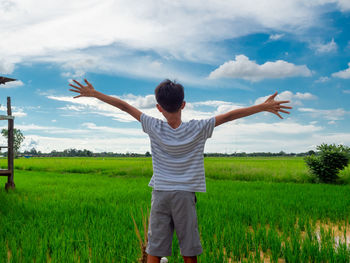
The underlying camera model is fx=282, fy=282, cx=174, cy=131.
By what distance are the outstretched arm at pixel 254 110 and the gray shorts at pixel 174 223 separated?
68cm

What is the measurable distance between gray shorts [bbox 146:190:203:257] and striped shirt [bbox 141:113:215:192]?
2.9 inches

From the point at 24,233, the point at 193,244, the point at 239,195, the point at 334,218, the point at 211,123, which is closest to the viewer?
the point at 193,244

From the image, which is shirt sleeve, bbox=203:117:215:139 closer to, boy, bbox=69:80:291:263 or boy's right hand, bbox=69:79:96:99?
boy, bbox=69:80:291:263

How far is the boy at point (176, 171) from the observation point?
224 centimetres

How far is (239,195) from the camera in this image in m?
7.95

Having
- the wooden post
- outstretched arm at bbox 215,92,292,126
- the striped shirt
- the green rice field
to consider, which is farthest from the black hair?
the wooden post

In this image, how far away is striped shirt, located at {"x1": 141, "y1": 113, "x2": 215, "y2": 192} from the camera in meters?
2.27

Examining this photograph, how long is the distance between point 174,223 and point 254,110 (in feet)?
3.85

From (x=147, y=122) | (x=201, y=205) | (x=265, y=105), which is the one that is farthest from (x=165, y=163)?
(x=201, y=205)

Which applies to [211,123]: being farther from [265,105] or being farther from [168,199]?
[168,199]

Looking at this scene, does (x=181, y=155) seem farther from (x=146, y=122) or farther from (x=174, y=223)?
(x=174, y=223)

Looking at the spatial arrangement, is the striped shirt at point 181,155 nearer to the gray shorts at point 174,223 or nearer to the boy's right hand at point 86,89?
the gray shorts at point 174,223

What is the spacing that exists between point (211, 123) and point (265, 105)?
53 centimetres

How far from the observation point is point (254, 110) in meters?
2.46
